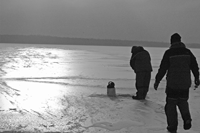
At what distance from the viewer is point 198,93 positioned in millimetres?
7031

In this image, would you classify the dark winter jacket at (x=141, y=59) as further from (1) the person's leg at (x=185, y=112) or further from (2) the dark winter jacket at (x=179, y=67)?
(1) the person's leg at (x=185, y=112)

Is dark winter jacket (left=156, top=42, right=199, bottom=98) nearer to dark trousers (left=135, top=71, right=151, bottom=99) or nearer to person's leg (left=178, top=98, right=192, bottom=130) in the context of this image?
person's leg (left=178, top=98, right=192, bottom=130)

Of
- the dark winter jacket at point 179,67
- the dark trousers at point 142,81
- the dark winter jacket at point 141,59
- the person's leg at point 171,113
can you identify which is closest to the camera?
the dark winter jacket at point 179,67

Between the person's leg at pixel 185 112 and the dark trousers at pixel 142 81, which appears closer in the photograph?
the person's leg at pixel 185 112

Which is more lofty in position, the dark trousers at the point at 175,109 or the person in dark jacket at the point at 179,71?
the person in dark jacket at the point at 179,71

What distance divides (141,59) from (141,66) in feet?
0.59

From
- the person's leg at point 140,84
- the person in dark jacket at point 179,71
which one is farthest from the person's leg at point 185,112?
the person's leg at point 140,84

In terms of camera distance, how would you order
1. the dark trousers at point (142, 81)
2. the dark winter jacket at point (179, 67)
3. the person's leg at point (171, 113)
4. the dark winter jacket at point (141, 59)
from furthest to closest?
the dark trousers at point (142, 81) → the dark winter jacket at point (141, 59) → the person's leg at point (171, 113) → the dark winter jacket at point (179, 67)

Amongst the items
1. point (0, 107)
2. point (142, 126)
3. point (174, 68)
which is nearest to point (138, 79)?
point (142, 126)

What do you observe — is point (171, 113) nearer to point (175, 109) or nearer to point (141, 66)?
point (175, 109)

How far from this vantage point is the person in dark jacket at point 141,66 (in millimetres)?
5824

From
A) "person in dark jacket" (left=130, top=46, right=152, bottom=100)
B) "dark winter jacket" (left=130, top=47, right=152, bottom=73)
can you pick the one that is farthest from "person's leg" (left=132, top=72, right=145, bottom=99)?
"dark winter jacket" (left=130, top=47, right=152, bottom=73)

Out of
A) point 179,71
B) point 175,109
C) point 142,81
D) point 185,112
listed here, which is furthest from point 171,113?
point 142,81

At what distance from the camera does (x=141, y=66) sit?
5.88 metres
